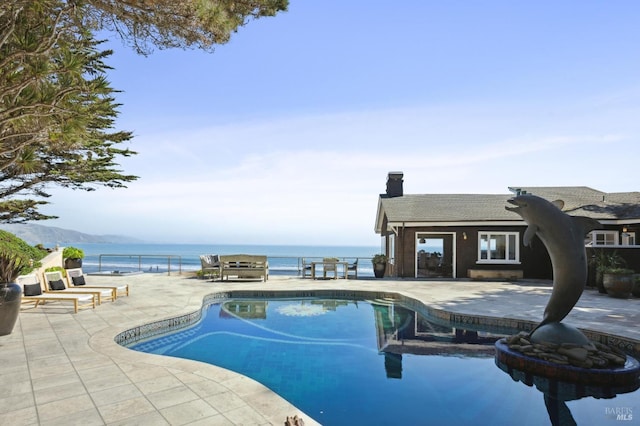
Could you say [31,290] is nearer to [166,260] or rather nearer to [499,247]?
[499,247]

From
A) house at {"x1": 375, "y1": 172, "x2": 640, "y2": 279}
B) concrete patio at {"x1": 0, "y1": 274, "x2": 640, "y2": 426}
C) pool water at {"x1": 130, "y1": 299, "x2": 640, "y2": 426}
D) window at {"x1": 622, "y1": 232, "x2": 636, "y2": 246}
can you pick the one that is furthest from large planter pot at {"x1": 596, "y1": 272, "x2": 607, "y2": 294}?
pool water at {"x1": 130, "y1": 299, "x2": 640, "y2": 426}

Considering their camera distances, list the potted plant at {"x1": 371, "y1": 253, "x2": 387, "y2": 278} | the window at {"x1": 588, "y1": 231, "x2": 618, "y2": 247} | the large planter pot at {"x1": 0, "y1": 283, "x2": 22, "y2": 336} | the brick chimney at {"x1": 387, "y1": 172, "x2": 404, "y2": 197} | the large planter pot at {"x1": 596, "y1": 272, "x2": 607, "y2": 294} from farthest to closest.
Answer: the brick chimney at {"x1": 387, "y1": 172, "x2": 404, "y2": 197} < the potted plant at {"x1": 371, "y1": 253, "x2": 387, "y2": 278} < the window at {"x1": 588, "y1": 231, "x2": 618, "y2": 247} < the large planter pot at {"x1": 596, "y1": 272, "x2": 607, "y2": 294} < the large planter pot at {"x1": 0, "y1": 283, "x2": 22, "y2": 336}

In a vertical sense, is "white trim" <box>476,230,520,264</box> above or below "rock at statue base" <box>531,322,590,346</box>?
above

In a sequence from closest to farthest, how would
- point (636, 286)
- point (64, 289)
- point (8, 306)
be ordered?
point (8, 306) < point (64, 289) < point (636, 286)

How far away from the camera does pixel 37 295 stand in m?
8.63

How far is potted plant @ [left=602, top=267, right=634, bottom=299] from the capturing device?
36.6ft

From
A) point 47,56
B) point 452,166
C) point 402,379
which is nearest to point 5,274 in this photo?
point 47,56

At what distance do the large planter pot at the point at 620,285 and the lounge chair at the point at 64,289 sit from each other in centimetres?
1387

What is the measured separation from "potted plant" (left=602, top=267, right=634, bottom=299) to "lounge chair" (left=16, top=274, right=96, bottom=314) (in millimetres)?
13979

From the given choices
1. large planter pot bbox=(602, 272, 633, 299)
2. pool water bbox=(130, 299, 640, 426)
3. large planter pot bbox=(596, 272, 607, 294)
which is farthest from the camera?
large planter pot bbox=(596, 272, 607, 294)

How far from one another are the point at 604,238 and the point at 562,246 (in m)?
13.0

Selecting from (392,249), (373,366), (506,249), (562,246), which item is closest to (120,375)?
(373,366)

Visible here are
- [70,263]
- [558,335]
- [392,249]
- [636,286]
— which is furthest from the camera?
[392,249]

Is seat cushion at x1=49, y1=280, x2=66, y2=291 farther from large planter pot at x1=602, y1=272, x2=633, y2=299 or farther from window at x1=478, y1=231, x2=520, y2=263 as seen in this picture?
window at x1=478, y1=231, x2=520, y2=263
